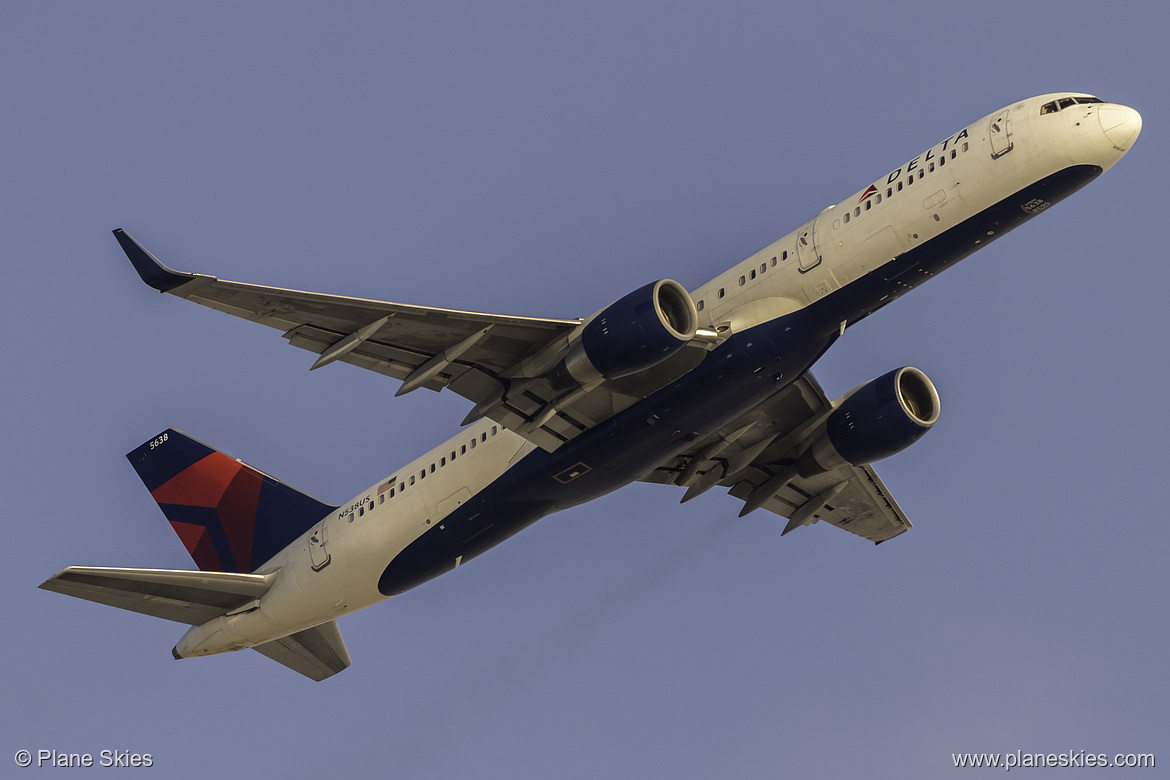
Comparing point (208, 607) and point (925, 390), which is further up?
point (925, 390)

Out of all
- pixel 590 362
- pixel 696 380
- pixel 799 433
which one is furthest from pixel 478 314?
pixel 799 433

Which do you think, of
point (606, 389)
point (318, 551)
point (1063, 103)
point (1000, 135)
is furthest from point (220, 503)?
point (1063, 103)

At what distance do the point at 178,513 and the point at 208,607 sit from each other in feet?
16.0

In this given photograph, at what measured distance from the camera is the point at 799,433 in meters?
36.3

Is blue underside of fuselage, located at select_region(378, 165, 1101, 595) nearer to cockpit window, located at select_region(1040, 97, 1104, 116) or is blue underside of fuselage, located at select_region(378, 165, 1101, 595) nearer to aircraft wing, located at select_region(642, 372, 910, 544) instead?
cockpit window, located at select_region(1040, 97, 1104, 116)

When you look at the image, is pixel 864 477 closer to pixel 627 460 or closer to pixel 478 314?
pixel 627 460

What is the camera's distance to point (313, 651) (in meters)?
37.7

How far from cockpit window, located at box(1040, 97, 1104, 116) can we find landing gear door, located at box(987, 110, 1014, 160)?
2.50 feet

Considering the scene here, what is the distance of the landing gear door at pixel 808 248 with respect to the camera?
98.6ft

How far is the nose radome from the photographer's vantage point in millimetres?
27992

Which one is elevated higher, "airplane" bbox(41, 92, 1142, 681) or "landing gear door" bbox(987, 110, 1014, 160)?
"landing gear door" bbox(987, 110, 1014, 160)

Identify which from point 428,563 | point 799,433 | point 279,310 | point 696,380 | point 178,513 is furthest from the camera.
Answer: point 178,513

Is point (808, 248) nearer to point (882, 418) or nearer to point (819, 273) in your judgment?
point (819, 273)

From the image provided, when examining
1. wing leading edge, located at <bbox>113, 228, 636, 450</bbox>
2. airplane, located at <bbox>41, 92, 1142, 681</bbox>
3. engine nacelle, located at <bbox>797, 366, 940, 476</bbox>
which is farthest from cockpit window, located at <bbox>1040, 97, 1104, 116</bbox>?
wing leading edge, located at <bbox>113, 228, 636, 450</bbox>
